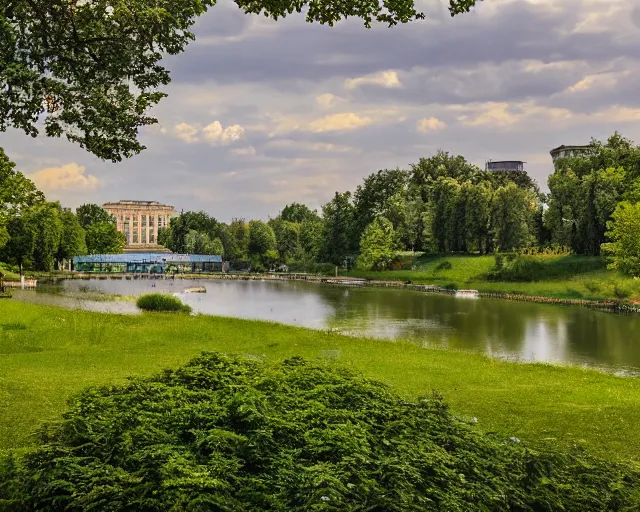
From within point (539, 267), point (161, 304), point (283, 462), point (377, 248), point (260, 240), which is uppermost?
point (260, 240)

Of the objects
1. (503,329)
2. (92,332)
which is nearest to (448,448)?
(92,332)

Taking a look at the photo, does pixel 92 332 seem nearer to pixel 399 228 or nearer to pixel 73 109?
pixel 73 109

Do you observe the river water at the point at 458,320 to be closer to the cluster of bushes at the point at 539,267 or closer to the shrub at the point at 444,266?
the cluster of bushes at the point at 539,267

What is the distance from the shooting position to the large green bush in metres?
5.22

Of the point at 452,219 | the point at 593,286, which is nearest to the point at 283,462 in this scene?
the point at 593,286

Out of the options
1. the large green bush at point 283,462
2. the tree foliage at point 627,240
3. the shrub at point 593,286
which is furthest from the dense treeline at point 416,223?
the large green bush at point 283,462

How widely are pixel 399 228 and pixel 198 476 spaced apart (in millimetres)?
95822

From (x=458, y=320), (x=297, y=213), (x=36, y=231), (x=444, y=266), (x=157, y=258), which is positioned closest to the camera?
(x=458, y=320)

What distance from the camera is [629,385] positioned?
17047mm

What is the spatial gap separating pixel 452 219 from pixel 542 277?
73.1 ft

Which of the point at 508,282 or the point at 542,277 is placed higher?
the point at 542,277

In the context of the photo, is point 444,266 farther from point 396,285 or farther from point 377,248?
point 377,248

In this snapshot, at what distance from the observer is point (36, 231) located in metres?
81.4

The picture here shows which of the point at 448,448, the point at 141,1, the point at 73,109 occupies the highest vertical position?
the point at 141,1
